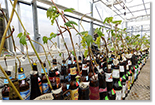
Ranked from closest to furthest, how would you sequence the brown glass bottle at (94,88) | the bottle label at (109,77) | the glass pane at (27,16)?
the brown glass bottle at (94,88)
the bottle label at (109,77)
the glass pane at (27,16)

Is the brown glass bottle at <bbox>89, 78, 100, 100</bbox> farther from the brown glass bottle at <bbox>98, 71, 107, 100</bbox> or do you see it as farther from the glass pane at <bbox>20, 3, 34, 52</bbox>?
the glass pane at <bbox>20, 3, 34, 52</bbox>

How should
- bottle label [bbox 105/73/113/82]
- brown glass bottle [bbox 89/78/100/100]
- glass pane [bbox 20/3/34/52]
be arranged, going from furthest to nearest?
glass pane [bbox 20/3/34/52] < bottle label [bbox 105/73/113/82] < brown glass bottle [bbox 89/78/100/100]

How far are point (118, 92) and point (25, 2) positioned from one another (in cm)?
158

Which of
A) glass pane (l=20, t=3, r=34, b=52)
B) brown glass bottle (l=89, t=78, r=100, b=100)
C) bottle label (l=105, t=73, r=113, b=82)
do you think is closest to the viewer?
brown glass bottle (l=89, t=78, r=100, b=100)

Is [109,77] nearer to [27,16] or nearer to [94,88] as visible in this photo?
[94,88]

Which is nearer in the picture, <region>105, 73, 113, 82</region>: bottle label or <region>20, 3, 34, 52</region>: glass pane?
<region>105, 73, 113, 82</region>: bottle label

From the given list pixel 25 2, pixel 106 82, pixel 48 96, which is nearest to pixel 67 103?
pixel 48 96

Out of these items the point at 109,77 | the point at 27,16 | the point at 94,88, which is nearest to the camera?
the point at 94,88

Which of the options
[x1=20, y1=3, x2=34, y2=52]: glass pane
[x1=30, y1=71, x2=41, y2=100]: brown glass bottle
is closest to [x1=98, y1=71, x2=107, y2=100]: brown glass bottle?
[x1=30, y1=71, x2=41, y2=100]: brown glass bottle

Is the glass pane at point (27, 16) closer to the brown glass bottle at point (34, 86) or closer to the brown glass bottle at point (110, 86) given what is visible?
the brown glass bottle at point (34, 86)

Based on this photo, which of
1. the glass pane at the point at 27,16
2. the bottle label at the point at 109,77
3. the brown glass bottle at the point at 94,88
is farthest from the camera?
the glass pane at the point at 27,16

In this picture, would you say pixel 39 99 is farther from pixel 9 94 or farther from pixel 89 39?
pixel 89 39

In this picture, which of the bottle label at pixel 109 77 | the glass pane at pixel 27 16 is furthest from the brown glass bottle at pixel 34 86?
the glass pane at pixel 27 16

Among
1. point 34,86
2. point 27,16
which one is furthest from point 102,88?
point 27,16
